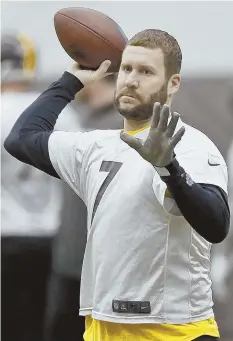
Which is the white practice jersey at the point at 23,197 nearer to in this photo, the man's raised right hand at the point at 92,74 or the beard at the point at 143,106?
the man's raised right hand at the point at 92,74

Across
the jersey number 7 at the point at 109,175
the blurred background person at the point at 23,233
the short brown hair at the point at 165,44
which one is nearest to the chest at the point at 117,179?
the jersey number 7 at the point at 109,175

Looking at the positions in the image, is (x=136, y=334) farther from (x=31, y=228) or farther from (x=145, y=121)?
(x=31, y=228)

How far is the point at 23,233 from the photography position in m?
4.23

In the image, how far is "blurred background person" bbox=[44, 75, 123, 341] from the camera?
384 cm

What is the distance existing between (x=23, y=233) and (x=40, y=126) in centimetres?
180

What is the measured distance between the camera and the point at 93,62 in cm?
256

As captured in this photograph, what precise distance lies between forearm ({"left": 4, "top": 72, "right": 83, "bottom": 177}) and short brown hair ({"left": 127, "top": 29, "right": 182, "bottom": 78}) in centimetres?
32

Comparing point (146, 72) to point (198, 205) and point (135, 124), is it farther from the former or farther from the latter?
point (198, 205)

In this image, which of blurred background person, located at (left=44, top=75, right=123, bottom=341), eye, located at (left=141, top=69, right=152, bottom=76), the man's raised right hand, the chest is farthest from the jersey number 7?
blurred background person, located at (left=44, top=75, right=123, bottom=341)

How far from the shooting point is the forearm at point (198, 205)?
198 centimetres

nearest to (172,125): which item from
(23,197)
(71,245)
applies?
(71,245)

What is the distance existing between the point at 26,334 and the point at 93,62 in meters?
2.08

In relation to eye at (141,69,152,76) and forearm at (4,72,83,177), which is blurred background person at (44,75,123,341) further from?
eye at (141,69,152,76)

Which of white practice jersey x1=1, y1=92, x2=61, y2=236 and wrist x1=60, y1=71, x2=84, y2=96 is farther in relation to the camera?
white practice jersey x1=1, y1=92, x2=61, y2=236
